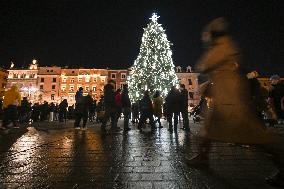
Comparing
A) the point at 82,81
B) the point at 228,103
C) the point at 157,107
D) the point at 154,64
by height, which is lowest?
the point at 228,103

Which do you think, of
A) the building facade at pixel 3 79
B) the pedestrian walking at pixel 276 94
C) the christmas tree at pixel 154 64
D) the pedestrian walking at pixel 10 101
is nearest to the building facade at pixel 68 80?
the building facade at pixel 3 79

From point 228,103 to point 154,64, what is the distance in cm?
3100

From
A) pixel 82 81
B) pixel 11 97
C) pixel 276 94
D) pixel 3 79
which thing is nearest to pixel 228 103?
pixel 276 94

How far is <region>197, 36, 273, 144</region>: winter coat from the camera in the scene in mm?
3489

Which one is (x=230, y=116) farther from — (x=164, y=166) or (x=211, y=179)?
(x=164, y=166)

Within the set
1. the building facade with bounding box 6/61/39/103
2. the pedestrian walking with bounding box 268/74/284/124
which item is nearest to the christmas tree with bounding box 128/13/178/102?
the pedestrian walking with bounding box 268/74/284/124

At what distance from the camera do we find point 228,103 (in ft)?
12.3

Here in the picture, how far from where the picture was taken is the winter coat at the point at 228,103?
3489mm

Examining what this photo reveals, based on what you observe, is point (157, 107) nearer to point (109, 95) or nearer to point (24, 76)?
point (109, 95)

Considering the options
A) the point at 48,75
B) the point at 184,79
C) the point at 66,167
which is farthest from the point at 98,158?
the point at 48,75

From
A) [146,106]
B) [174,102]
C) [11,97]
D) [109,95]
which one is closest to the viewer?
[109,95]

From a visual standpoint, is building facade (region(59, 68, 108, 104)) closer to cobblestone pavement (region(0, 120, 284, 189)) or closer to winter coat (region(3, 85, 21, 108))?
winter coat (region(3, 85, 21, 108))

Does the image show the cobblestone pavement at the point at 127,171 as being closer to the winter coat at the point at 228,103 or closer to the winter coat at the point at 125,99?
the winter coat at the point at 228,103

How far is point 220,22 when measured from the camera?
4.11 m
